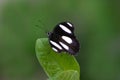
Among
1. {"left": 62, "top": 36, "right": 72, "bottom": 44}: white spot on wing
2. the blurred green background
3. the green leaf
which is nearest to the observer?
the green leaf

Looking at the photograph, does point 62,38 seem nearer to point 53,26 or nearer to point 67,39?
point 67,39

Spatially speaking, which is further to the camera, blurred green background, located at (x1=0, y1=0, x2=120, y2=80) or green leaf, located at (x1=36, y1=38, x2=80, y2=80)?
blurred green background, located at (x1=0, y1=0, x2=120, y2=80)

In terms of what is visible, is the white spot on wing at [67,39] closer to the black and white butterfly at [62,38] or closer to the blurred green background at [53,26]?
the black and white butterfly at [62,38]

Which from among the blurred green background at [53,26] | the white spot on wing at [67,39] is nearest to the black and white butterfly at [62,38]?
the white spot on wing at [67,39]

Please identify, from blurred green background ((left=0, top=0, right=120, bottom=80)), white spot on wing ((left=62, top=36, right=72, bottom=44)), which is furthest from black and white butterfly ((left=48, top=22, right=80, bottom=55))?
blurred green background ((left=0, top=0, right=120, bottom=80))

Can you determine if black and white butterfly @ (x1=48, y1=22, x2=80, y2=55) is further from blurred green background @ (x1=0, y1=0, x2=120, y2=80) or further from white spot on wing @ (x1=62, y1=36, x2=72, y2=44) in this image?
blurred green background @ (x1=0, y1=0, x2=120, y2=80)

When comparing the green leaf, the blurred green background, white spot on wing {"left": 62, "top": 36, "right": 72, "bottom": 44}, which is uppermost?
the green leaf

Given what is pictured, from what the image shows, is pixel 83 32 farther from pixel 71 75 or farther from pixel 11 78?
pixel 71 75
